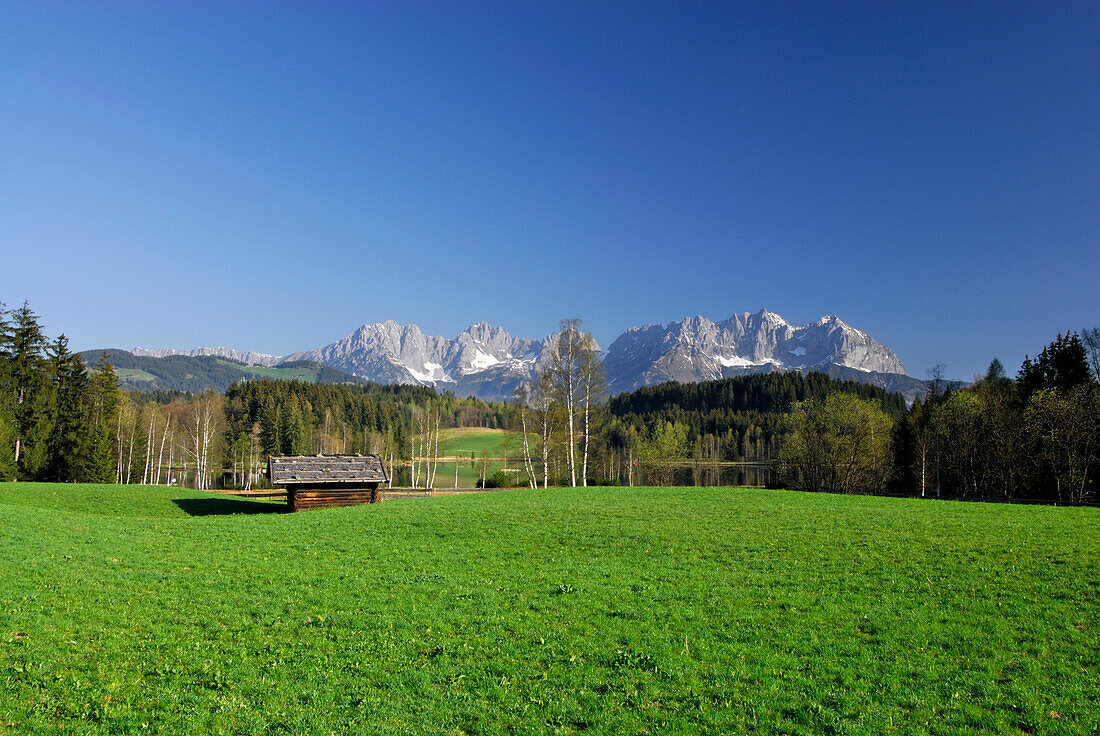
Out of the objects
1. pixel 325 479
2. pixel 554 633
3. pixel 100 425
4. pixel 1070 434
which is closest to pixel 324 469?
pixel 325 479

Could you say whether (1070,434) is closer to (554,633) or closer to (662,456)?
(662,456)

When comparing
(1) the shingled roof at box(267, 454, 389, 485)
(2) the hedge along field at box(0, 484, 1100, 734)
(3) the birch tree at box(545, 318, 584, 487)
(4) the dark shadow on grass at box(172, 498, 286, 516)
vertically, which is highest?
(3) the birch tree at box(545, 318, 584, 487)

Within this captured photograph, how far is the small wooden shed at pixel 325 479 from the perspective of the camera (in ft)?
136

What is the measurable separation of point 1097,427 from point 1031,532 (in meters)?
38.9

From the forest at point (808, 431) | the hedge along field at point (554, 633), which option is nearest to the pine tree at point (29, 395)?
the forest at point (808, 431)

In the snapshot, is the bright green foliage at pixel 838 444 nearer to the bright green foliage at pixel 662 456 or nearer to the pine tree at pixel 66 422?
the bright green foliage at pixel 662 456

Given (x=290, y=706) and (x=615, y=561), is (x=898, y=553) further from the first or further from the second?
(x=290, y=706)

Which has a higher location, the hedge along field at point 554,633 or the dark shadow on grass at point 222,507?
the hedge along field at point 554,633

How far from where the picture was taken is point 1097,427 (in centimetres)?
5128

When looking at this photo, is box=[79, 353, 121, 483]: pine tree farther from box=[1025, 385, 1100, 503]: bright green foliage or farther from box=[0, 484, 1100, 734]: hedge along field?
box=[1025, 385, 1100, 503]: bright green foliage

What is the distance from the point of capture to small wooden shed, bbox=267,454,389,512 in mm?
41531

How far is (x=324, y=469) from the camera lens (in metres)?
43.1

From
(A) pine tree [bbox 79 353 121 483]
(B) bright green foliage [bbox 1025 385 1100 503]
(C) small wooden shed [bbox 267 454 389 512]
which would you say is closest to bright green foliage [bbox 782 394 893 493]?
(B) bright green foliage [bbox 1025 385 1100 503]

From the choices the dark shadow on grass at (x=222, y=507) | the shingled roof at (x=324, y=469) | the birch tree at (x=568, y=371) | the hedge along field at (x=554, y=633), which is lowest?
the dark shadow on grass at (x=222, y=507)
